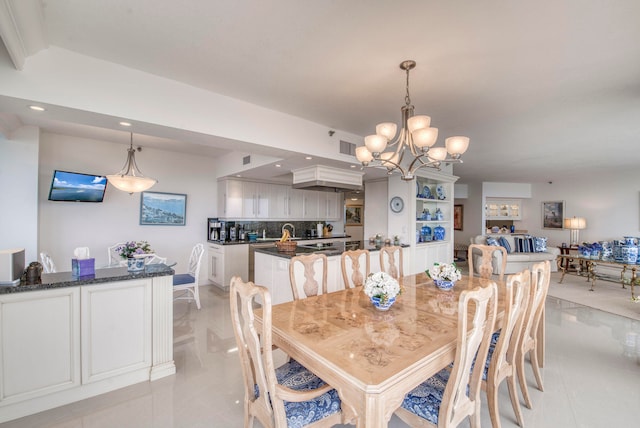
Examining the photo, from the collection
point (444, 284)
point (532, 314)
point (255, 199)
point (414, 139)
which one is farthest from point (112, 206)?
point (532, 314)

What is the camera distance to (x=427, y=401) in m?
1.47

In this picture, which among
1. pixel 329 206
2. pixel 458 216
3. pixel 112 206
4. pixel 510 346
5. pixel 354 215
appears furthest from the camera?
pixel 458 216

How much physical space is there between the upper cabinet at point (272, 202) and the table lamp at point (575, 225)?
6556 mm

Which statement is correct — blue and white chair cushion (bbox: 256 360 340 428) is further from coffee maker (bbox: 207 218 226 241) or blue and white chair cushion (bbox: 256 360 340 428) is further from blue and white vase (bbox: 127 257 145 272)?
coffee maker (bbox: 207 218 226 241)

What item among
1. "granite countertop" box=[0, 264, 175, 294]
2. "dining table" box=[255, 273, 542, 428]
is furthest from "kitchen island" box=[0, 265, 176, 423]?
"dining table" box=[255, 273, 542, 428]

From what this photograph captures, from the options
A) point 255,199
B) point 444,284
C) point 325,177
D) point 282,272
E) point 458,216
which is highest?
point 325,177

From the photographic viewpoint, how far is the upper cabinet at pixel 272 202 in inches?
218

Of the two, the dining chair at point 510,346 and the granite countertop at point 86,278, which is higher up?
the granite countertop at point 86,278

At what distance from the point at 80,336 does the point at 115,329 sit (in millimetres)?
217

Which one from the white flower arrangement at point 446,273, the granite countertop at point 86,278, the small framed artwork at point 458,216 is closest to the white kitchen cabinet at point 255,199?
the granite countertop at point 86,278

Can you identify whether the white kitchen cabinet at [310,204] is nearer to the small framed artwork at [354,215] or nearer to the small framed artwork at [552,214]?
A: the small framed artwork at [354,215]

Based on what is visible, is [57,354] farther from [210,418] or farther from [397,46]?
[397,46]

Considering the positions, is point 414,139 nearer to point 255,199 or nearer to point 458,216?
point 255,199

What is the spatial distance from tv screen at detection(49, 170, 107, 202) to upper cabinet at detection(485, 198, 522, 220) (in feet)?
34.3
